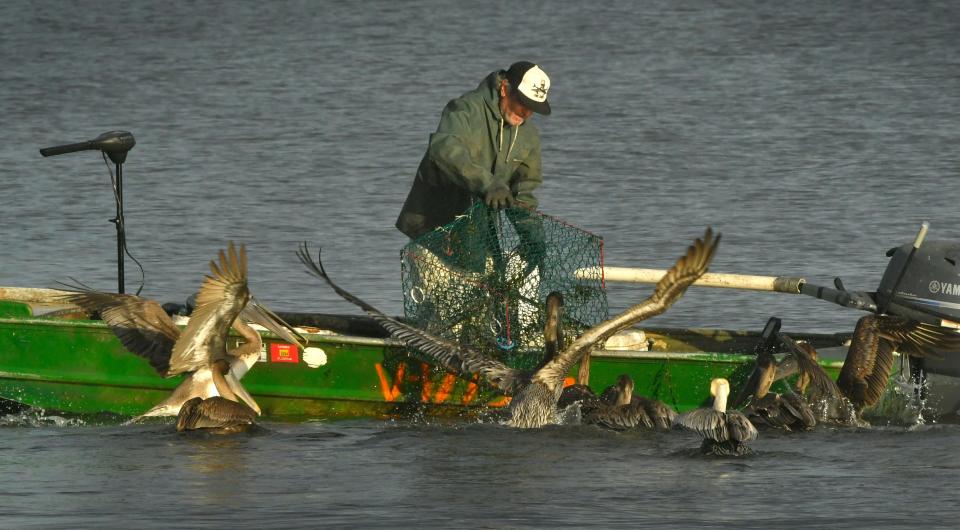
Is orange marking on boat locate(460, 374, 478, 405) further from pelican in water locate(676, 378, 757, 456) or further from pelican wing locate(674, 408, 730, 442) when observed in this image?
pelican wing locate(674, 408, 730, 442)

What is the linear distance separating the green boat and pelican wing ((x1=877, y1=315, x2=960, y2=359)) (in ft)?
1.35

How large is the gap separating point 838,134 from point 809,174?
3.02m

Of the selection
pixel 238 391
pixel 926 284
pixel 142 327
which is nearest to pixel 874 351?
pixel 926 284

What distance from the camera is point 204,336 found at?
11328 millimetres

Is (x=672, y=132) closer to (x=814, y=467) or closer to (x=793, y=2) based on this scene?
(x=793, y=2)

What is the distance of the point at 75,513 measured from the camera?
31.1 ft

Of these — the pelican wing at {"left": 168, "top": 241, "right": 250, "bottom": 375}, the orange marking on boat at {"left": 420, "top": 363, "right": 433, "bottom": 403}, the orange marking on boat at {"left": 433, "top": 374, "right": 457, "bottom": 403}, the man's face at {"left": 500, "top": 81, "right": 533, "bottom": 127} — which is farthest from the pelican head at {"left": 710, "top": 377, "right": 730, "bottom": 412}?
the pelican wing at {"left": 168, "top": 241, "right": 250, "bottom": 375}

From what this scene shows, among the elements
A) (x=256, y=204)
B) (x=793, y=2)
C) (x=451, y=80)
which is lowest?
(x=256, y=204)

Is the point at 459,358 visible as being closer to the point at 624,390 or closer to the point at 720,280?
the point at 624,390

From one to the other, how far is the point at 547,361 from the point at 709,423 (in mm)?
1212

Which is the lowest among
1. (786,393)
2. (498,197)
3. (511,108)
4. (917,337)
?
(786,393)

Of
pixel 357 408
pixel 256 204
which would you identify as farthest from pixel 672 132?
pixel 357 408

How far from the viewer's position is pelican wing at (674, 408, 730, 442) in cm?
1045

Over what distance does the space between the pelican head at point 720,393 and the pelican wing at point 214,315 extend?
2.79 meters
